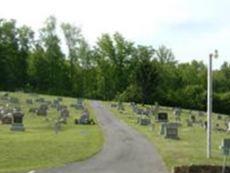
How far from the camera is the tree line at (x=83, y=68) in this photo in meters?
128

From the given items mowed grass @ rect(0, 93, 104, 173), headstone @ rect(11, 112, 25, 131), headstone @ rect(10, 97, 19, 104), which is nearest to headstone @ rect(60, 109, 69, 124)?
mowed grass @ rect(0, 93, 104, 173)

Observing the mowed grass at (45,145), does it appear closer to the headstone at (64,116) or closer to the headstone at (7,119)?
the headstone at (7,119)

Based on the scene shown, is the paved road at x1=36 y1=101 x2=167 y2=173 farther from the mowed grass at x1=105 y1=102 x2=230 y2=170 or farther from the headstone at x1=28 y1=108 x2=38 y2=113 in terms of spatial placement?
the headstone at x1=28 y1=108 x2=38 y2=113

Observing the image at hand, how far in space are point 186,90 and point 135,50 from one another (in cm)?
1797

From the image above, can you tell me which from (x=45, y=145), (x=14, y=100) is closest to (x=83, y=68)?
(x=14, y=100)

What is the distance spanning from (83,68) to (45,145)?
334 ft

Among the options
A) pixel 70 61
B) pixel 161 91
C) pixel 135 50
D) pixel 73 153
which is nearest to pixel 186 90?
pixel 161 91

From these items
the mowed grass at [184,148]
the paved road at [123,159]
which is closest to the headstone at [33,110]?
the mowed grass at [184,148]

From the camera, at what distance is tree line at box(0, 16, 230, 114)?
128250 mm

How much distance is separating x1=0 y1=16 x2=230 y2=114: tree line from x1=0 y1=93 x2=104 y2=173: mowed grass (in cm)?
6734

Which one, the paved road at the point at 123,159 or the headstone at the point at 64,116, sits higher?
the headstone at the point at 64,116

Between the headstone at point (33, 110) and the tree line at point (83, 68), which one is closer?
the headstone at point (33, 110)

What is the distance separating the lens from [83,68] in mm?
141875

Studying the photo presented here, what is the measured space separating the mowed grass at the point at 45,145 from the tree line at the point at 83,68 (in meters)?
67.3
